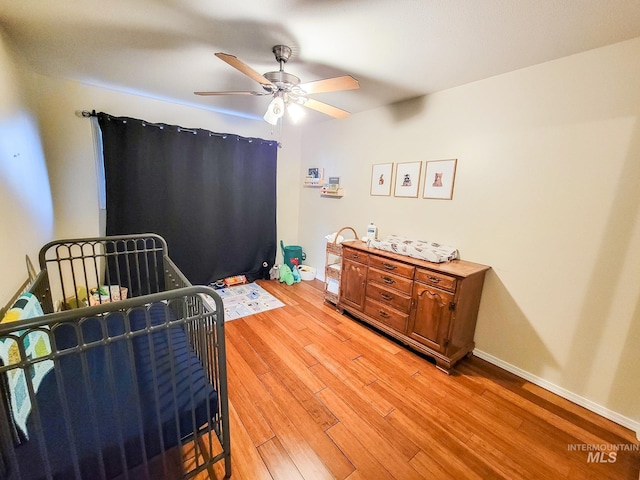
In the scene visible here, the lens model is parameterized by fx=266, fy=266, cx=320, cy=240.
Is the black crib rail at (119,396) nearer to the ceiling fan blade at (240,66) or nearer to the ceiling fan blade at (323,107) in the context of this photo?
the ceiling fan blade at (240,66)

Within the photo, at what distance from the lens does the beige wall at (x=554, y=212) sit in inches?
62.9

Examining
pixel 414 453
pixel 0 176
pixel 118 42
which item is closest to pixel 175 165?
pixel 118 42

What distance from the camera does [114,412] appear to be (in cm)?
103

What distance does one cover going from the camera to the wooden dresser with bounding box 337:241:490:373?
2014mm

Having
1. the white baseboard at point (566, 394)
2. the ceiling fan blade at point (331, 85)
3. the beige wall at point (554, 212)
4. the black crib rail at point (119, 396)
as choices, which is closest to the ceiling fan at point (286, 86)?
the ceiling fan blade at point (331, 85)

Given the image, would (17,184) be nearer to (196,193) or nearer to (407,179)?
(196,193)

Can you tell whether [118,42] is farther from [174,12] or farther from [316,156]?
[316,156]

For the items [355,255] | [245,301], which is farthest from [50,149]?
[355,255]

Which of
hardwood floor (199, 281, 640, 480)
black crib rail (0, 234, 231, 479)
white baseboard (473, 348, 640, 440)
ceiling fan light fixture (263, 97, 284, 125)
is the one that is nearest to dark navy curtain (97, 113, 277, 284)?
black crib rail (0, 234, 231, 479)

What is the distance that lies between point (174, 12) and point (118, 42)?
0.65 metres

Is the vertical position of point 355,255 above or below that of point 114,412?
above

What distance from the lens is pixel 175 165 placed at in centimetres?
305

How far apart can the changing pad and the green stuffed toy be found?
58.4 inches

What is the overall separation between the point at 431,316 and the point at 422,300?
0.45 ft
